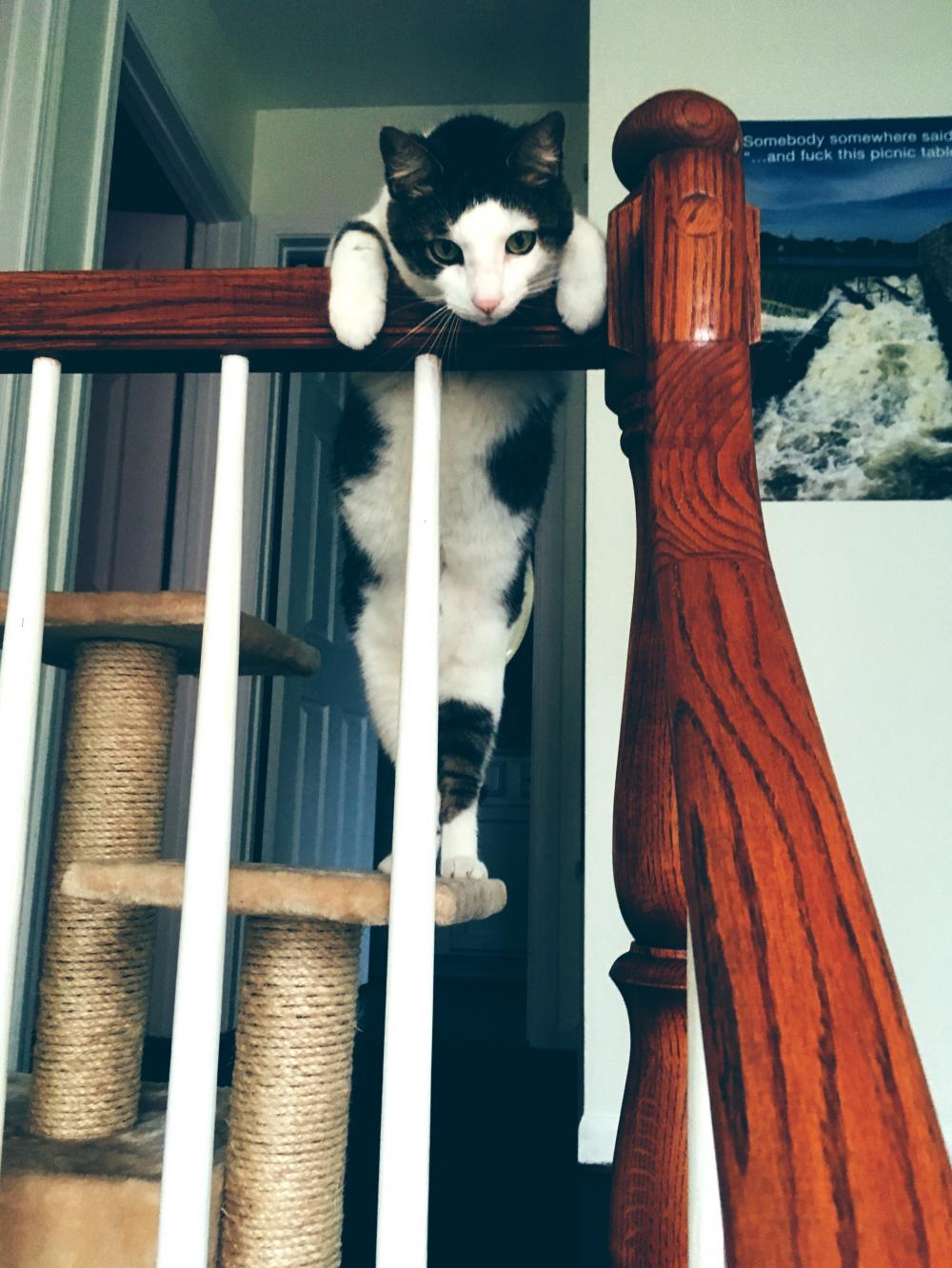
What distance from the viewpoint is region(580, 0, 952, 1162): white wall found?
179 cm

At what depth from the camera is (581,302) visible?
644mm

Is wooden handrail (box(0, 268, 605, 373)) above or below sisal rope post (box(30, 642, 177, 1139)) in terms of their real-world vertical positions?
above

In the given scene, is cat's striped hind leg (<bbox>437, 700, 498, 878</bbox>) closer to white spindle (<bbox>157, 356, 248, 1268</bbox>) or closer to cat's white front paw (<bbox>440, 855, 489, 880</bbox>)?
cat's white front paw (<bbox>440, 855, 489, 880</bbox>)

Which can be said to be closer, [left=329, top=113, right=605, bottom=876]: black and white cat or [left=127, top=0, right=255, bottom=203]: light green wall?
[left=329, top=113, right=605, bottom=876]: black and white cat

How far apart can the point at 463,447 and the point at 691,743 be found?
66 cm

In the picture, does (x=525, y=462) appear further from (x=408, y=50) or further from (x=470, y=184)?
(x=408, y=50)

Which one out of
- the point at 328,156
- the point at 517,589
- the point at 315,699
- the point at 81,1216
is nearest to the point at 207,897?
the point at 81,1216

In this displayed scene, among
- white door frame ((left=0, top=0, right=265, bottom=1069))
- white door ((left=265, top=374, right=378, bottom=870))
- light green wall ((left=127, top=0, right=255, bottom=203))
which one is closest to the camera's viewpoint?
white door frame ((left=0, top=0, right=265, bottom=1069))

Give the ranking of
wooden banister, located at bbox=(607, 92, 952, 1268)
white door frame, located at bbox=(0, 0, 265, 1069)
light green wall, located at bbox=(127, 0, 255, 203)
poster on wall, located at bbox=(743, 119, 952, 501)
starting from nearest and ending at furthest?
wooden banister, located at bbox=(607, 92, 952, 1268)
white door frame, located at bbox=(0, 0, 265, 1069)
poster on wall, located at bbox=(743, 119, 952, 501)
light green wall, located at bbox=(127, 0, 255, 203)

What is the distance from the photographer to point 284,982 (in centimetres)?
77

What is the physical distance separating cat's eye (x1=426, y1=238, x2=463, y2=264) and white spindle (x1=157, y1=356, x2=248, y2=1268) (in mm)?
407

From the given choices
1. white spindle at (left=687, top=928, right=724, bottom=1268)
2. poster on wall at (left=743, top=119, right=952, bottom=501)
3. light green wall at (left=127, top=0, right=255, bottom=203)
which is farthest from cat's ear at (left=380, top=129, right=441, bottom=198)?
light green wall at (left=127, top=0, right=255, bottom=203)

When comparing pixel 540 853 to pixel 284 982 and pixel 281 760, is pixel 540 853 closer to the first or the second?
pixel 281 760

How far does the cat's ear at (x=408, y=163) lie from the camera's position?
0.99m
